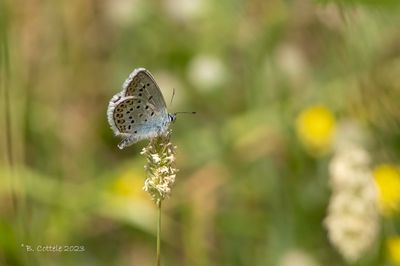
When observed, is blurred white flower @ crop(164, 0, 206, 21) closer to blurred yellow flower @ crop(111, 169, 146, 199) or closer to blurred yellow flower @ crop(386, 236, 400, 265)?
blurred yellow flower @ crop(111, 169, 146, 199)

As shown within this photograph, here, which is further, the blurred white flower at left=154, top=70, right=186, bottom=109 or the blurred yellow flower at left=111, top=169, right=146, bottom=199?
the blurred white flower at left=154, top=70, right=186, bottom=109

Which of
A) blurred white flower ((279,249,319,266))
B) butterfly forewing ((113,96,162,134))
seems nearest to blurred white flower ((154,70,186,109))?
blurred white flower ((279,249,319,266))

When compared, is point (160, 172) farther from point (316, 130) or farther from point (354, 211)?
point (316, 130)

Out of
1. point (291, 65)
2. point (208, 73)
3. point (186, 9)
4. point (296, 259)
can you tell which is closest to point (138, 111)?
point (296, 259)

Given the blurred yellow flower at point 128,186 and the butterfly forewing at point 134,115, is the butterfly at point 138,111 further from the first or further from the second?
the blurred yellow flower at point 128,186

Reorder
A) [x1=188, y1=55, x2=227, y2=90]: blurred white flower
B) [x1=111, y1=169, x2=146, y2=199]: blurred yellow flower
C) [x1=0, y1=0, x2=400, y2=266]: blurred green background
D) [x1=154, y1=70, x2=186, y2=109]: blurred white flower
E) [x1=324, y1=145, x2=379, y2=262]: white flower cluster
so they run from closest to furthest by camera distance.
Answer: [x1=324, y1=145, x2=379, y2=262]: white flower cluster → [x1=0, y1=0, x2=400, y2=266]: blurred green background → [x1=111, y1=169, x2=146, y2=199]: blurred yellow flower → [x1=188, y1=55, x2=227, y2=90]: blurred white flower → [x1=154, y1=70, x2=186, y2=109]: blurred white flower
